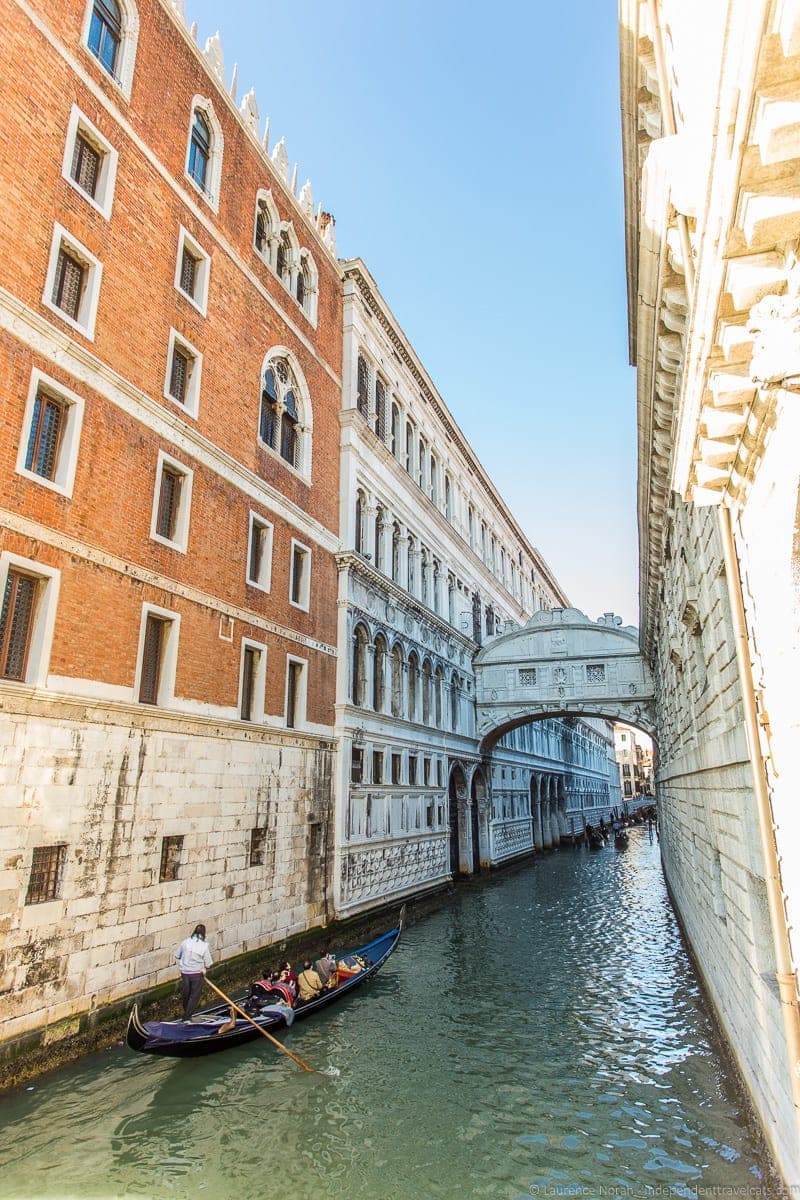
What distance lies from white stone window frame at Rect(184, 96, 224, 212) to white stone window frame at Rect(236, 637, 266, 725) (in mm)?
9834

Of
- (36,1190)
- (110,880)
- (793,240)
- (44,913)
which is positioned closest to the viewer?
(793,240)

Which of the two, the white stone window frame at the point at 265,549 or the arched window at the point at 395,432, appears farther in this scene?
the arched window at the point at 395,432

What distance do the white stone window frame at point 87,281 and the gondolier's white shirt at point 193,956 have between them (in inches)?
389

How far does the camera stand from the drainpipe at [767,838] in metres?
4.90

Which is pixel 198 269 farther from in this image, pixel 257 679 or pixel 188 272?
pixel 257 679

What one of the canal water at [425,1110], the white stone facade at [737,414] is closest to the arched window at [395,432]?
the white stone facade at [737,414]

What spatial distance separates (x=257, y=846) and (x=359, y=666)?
22.3 feet

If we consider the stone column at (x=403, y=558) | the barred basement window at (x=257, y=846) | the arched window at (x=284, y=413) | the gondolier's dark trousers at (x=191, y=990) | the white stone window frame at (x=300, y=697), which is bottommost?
the gondolier's dark trousers at (x=191, y=990)

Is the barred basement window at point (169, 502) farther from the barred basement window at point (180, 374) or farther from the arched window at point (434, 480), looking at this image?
the arched window at point (434, 480)

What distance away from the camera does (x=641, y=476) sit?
12.8 meters

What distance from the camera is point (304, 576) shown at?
1795 centimetres

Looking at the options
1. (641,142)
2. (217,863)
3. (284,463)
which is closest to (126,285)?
(284,463)

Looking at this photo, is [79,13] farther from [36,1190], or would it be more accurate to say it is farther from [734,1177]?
[734,1177]

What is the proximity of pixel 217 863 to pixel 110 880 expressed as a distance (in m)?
2.77
